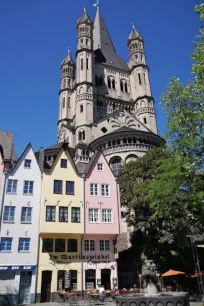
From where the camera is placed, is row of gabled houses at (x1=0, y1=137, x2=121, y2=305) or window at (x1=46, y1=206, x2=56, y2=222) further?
window at (x1=46, y1=206, x2=56, y2=222)

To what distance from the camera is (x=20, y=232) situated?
907 inches

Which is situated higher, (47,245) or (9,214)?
(9,214)

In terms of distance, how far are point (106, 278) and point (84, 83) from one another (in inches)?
1708

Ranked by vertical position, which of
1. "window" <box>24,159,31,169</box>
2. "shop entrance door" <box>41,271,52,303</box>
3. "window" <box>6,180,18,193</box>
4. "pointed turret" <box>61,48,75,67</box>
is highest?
"pointed turret" <box>61,48,75,67</box>

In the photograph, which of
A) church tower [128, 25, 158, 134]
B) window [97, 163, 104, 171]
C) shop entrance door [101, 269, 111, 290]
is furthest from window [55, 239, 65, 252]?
church tower [128, 25, 158, 134]

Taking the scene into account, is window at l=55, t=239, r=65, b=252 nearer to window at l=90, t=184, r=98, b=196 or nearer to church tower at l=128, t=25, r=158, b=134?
window at l=90, t=184, r=98, b=196

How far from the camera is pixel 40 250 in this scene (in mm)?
23062

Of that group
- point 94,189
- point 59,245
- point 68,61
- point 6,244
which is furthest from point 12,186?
point 68,61

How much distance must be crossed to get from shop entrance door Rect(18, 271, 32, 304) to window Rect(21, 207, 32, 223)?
4360 millimetres

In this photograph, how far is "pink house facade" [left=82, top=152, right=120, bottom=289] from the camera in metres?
24.2

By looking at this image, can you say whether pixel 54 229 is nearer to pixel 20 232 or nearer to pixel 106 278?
pixel 20 232

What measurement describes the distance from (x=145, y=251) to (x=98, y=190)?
27.6 ft

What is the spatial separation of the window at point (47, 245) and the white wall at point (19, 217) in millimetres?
740

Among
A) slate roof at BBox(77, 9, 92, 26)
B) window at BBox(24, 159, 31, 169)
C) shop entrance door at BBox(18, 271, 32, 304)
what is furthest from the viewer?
slate roof at BBox(77, 9, 92, 26)
